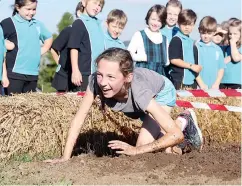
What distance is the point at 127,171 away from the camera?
207 inches

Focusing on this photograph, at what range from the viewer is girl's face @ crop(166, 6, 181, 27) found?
9459 millimetres

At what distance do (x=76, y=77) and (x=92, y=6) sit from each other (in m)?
0.96

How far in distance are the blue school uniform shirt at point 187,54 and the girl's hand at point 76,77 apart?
6.22 ft

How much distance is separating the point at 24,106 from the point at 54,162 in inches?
44.8

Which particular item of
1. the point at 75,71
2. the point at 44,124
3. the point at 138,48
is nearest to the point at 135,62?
the point at 138,48

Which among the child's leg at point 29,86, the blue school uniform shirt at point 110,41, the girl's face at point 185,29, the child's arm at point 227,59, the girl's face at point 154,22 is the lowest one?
the child's leg at point 29,86

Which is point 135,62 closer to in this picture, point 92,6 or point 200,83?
point 92,6

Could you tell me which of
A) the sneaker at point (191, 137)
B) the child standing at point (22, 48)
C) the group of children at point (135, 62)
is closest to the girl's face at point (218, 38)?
the group of children at point (135, 62)

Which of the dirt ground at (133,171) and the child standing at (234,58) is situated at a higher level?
the child standing at (234,58)

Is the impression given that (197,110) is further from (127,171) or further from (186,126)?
(127,171)

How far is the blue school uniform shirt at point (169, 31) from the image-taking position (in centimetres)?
963

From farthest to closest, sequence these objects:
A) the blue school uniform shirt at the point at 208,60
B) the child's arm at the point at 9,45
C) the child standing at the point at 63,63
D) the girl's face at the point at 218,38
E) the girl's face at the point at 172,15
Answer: the girl's face at the point at 218,38
the blue school uniform shirt at the point at 208,60
the girl's face at the point at 172,15
the child standing at the point at 63,63
the child's arm at the point at 9,45

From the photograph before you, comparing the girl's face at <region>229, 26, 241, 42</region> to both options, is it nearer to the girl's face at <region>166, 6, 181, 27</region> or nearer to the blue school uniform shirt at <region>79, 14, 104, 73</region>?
the girl's face at <region>166, 6, 181, 27</region>

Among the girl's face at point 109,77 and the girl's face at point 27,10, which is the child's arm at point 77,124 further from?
the girl's face at point 27,10
